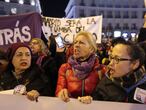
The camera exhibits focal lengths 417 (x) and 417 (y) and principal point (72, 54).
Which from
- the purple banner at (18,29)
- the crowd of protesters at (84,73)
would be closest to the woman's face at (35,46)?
the purple banner at (18,29)

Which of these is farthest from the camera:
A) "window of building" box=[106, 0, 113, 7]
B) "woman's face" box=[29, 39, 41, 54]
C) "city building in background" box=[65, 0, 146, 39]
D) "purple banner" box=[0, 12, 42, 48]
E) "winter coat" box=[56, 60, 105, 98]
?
"window of building" box=[106, 0, 113, 7]

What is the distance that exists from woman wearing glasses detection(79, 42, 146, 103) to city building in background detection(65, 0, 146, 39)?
8163 cm

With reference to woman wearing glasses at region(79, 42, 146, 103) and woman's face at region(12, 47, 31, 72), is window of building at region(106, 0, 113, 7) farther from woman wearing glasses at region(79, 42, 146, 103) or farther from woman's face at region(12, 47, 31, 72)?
woman wearing glasses at region(79, 42, 146, 103)

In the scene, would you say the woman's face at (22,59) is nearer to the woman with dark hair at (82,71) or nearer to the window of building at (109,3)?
the woman with dark hair at (82,71)

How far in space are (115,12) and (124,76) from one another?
8565cm

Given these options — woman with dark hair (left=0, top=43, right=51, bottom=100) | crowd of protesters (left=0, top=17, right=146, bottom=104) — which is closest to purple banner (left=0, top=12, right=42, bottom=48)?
crowd of protesters (left=0, top=17, right=146, bottom=104)

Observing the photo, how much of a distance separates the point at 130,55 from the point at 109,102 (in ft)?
1.46

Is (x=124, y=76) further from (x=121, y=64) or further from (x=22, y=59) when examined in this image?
(x=22, y=59)

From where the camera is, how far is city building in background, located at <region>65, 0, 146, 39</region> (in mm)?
85688

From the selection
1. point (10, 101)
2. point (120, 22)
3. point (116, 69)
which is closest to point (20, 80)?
point (10, 101)

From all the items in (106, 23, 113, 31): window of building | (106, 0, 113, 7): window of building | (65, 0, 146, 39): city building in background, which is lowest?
(106, 23, 113, 31): window of building

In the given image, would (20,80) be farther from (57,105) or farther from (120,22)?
(120,22)

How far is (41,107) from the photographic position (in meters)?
3.51

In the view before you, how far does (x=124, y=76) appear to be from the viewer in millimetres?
3520
